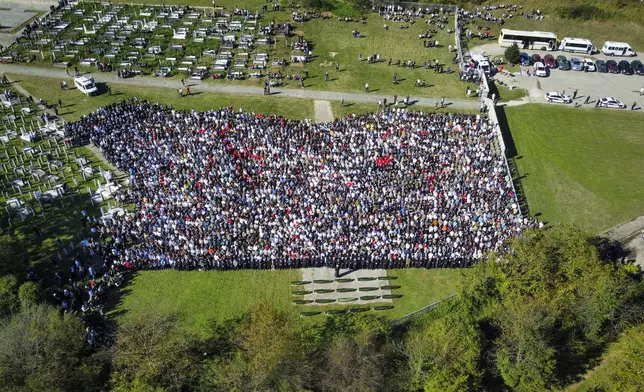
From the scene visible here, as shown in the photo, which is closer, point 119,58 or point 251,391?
point 251,391

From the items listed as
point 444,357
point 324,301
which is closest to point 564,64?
point 324,301

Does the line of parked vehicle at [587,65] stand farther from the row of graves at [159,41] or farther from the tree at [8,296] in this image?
the tree at [8,296]

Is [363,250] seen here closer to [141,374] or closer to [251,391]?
[251,391]

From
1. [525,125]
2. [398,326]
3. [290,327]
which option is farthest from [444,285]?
[525,125]

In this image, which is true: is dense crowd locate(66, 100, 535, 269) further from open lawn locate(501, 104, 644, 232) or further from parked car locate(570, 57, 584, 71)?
parked car locate(570, 57, 584, 71)

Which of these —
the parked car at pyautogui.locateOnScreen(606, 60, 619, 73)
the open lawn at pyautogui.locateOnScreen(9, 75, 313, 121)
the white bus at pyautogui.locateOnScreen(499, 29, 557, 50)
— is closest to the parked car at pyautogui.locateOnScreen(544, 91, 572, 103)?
the parked car at pyautogui.locateOnScreen(606, 60, 619, 73)

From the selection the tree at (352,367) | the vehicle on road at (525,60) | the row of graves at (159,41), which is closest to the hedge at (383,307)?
the tree at (352,367)
